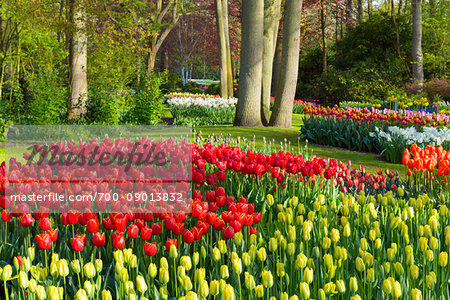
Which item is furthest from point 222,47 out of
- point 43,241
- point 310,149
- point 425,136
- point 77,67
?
point 43,241

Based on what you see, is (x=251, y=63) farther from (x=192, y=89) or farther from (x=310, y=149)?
(x=192, y=89)

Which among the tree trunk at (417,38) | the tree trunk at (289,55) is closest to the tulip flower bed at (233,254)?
the tree trunk at (289,55)

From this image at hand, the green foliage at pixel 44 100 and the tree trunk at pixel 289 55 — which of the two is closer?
the green foliage at pixel 44 100

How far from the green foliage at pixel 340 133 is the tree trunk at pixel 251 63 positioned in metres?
1.60

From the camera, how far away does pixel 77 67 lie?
1105cm

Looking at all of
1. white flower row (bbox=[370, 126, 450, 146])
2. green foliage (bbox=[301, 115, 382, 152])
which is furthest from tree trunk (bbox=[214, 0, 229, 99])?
white flower row (bbox=[370, 126, 450, 146])

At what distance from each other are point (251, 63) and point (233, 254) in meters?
9.68

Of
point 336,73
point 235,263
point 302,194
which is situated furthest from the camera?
point 336,73

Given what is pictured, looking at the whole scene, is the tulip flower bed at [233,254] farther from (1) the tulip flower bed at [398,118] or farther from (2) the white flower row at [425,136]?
(1) the tulip flower bed at [398,118]

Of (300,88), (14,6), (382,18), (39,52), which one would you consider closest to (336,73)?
(300,88)

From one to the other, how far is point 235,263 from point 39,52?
16.4 meters

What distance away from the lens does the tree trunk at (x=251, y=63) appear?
11.2 m

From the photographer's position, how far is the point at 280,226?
2963 mm

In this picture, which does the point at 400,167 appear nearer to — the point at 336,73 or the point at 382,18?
the point at 336,73
